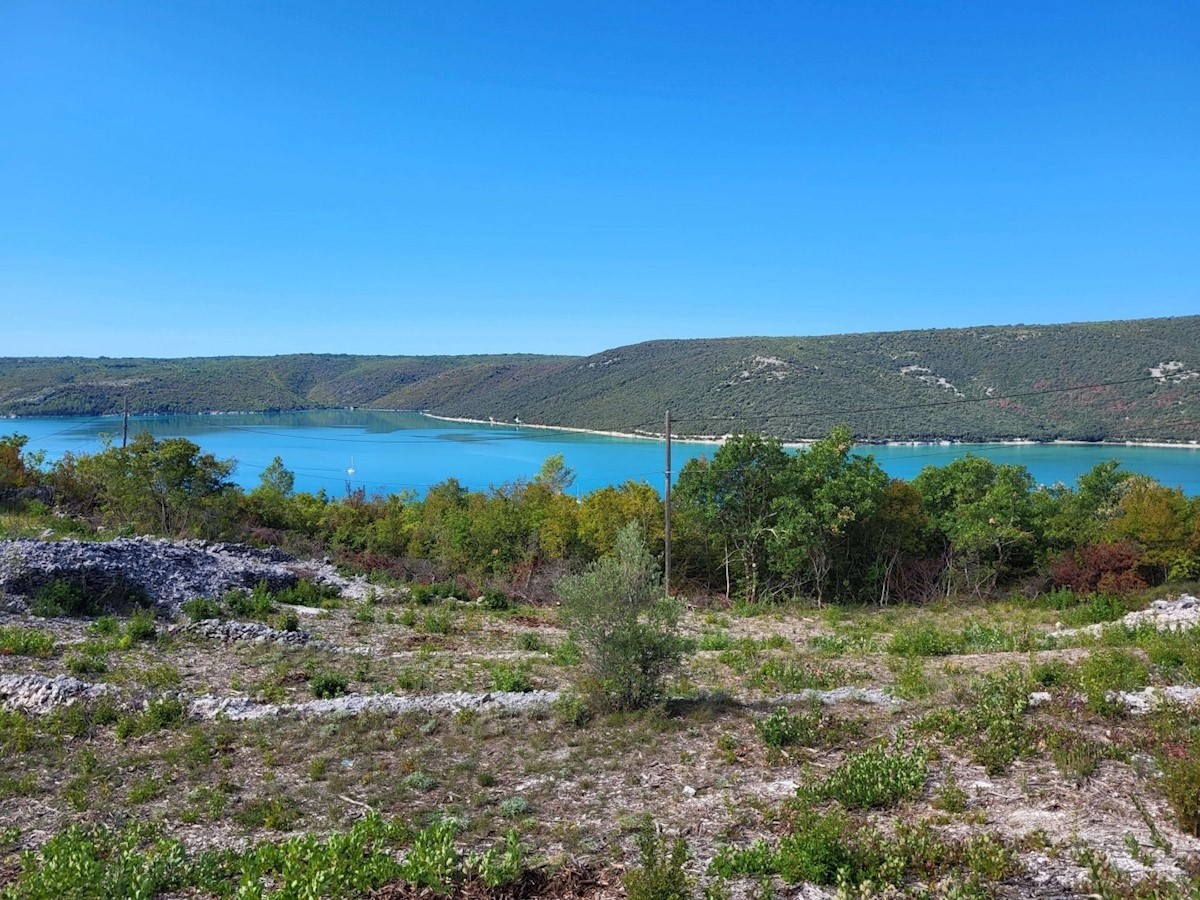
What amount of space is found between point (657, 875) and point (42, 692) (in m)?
9.58

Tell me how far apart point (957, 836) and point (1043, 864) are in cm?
62

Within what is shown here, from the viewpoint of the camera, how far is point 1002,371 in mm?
110125

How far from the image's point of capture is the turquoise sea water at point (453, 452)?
281 feet

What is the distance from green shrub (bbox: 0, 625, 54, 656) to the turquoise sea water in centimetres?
5784

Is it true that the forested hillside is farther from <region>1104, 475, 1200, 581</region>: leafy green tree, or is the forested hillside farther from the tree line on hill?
<region>1104, 475, 1200, 581</region>: leafy green tree

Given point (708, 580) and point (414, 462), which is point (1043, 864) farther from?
point (414, 462)

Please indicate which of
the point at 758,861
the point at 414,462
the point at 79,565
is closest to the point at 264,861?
the point at 758,861

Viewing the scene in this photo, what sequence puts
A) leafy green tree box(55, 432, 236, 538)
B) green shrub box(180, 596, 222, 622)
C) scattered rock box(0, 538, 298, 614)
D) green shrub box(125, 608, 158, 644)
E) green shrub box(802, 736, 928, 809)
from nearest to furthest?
1. green shrub box(802, 736, 928, 809)
2. green shrub box(125, 608, 158, 644)
3. green shrub box(180, 596, 222, 622)
4. scattered rock box(0, 538, 298, 614)
5. leafy green tree box(55, 432, 236, 538)

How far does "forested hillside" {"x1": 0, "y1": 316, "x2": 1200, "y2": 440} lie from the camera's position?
92.6 meters

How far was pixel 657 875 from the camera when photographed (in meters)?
4.98

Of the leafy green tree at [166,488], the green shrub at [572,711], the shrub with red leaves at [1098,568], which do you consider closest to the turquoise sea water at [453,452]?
the leafy green tree at [166,488]

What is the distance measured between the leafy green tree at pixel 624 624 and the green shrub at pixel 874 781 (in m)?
2.80

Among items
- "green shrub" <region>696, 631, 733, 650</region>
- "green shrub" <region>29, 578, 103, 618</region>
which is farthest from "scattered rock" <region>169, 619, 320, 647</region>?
"green shrub" <region>696, 631, 733, 650</region>

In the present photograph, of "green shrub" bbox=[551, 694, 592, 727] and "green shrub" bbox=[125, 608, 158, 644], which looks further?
"green shrub" bbox=[125, 608, 158, 644]
